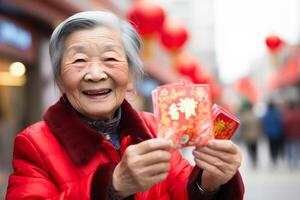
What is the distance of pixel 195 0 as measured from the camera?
5300 cm

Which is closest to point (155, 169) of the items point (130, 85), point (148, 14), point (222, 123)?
point (222, 123)

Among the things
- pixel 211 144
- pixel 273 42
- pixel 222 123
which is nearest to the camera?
pixel 211 144

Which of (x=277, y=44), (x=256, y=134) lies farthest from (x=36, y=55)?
(x=256, y=134)

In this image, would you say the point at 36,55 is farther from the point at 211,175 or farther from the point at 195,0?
the point at 195,0

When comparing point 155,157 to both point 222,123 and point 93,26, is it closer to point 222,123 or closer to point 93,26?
point 222,123

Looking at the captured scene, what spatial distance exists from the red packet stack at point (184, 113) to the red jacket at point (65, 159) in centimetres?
25

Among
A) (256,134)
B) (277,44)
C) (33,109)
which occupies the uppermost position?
(277,44)

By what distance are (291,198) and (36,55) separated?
15.3ft

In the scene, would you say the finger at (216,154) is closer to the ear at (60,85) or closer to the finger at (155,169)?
the finger at (155,169)

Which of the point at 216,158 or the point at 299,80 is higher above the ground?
the point at 216,158

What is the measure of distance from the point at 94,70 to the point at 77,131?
219mm

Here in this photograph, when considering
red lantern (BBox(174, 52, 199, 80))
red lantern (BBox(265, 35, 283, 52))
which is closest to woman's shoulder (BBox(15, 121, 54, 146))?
red lantern (BBox(265, 35, 283, 52))

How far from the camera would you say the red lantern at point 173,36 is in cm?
1095

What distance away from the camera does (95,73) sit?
6.19 ft
